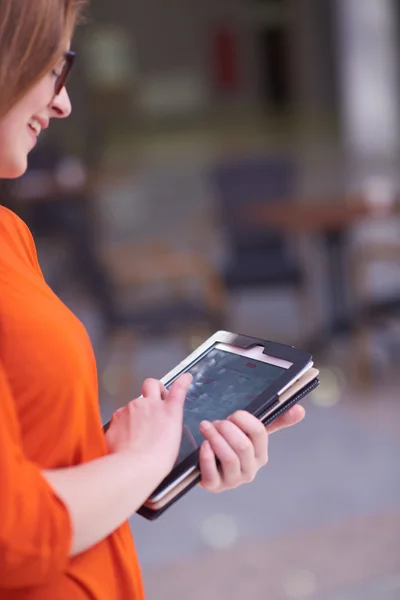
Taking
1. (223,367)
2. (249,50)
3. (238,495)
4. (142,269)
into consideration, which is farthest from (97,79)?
(223,367)

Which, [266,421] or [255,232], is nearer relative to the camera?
[266,421]

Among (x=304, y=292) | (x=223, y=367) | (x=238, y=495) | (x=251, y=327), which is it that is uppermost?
(x=223, y=367)

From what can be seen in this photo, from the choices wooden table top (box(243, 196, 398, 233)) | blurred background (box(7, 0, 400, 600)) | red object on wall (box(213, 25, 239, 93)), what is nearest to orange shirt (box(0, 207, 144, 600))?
blurred background (box(7, 0, 400, 600))

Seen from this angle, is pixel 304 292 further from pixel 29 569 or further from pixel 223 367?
pixel 29 569

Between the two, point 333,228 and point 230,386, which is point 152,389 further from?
point 333,228

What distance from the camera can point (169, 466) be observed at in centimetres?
70

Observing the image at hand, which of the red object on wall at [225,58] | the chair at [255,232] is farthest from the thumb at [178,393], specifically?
the red object on wall at [225,58]

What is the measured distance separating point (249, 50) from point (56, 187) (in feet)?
15.0

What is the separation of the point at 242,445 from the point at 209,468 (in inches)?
1.4

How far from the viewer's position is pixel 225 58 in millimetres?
9672

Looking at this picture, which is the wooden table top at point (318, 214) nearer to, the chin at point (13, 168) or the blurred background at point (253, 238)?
the blurred background at point (253, 238)

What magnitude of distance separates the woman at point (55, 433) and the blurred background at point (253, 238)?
1507 millimetres

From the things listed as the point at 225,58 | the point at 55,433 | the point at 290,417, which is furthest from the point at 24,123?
the point at 225,58

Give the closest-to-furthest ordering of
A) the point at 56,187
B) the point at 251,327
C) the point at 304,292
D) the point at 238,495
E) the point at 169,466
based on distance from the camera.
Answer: the point at 169,466 → the point at 238,495 → the point at 304,292 → the point at 251,327 → the point at 56,187
